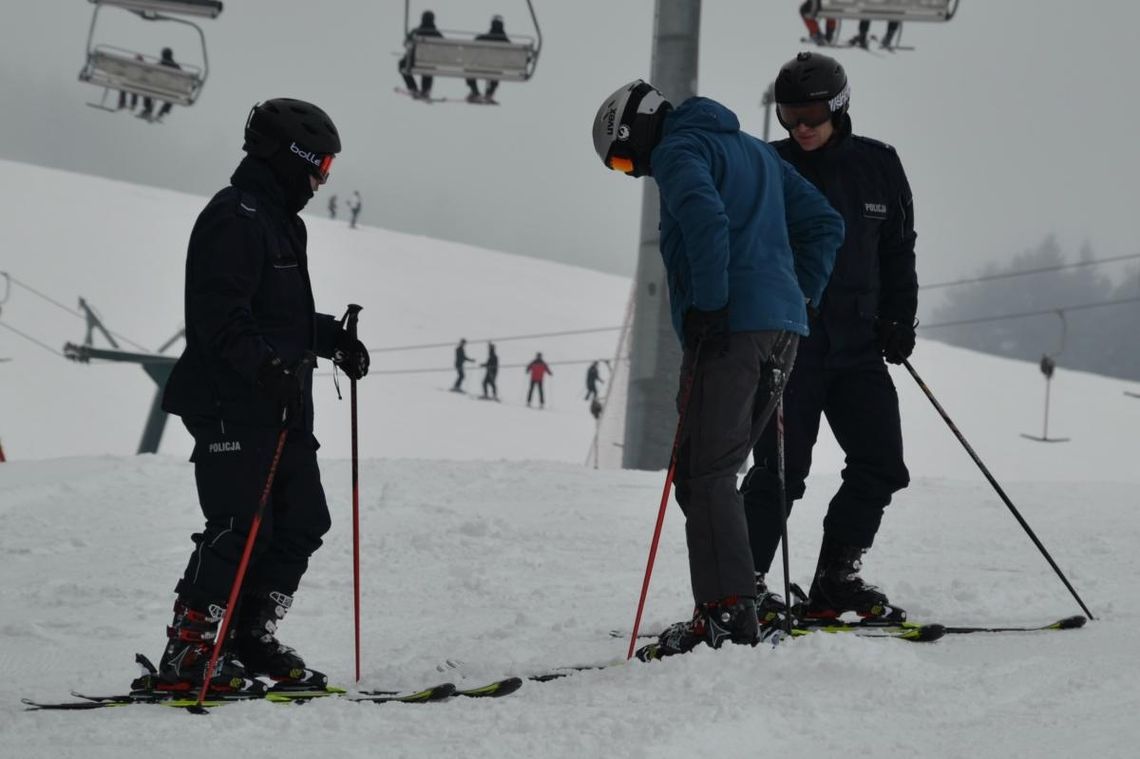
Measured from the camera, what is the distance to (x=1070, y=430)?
92.5 feet

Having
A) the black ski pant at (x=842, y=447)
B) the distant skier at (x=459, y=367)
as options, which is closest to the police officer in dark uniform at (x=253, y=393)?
the black ski pant at (x=842, y=447)

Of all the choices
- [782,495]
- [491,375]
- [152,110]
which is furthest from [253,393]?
[491,375]

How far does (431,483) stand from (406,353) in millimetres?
23732

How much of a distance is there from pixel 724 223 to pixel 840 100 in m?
0.95

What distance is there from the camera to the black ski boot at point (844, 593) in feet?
13.9

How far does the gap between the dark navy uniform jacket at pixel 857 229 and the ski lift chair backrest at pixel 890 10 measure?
8.40 m

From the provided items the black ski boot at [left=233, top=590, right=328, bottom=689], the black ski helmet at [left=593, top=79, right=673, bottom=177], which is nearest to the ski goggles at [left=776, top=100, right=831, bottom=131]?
the black ski helmet at [left=593, top=79, right=673, bottom=177]

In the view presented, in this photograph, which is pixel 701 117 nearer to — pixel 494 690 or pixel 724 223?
pixel 724 223

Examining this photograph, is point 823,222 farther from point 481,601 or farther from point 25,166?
point 25,166

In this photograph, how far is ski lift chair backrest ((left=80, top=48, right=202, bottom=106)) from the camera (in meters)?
14.9

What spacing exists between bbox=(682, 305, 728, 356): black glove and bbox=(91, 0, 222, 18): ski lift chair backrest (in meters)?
10.4

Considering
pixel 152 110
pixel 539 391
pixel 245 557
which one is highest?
pixel 152 110

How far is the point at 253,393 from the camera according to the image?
348 centimetres

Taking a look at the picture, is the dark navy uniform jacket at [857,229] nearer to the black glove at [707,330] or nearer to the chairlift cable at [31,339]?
the black glove at [707,330]
